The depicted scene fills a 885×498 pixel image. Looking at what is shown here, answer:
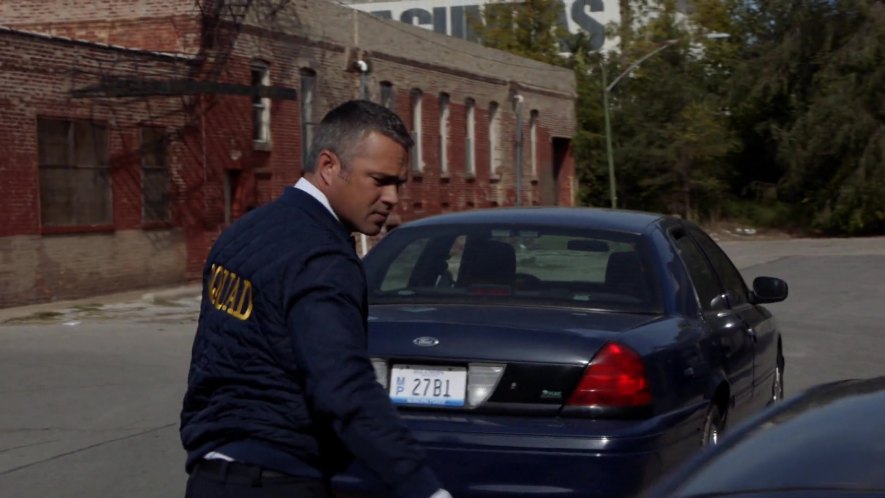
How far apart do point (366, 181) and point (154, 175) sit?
942 inches

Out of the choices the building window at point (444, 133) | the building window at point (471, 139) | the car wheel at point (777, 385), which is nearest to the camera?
the car wheel at point (777, 385)

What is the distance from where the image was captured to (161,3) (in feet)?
92.6

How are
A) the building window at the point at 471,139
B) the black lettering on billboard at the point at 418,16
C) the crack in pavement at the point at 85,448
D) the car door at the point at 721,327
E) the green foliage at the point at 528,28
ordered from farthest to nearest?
the black lettering on billboard at the point at 418,16 → the green foliage at the point at 528,28 → the building window at the point at 471,139 → the crack in pavement at the point at 85,448 → the car door at the point at 721,327

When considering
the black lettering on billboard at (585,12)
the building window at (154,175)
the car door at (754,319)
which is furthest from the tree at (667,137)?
the car door at (754,319)

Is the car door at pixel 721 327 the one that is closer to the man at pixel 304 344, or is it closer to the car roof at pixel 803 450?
the car roof at pixel 803 450

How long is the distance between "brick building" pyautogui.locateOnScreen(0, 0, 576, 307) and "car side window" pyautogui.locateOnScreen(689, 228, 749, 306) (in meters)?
16.5

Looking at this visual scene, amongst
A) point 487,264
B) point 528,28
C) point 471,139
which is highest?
point 528,28

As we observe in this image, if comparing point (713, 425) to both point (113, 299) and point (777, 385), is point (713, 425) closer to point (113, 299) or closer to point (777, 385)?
point (777, 385)

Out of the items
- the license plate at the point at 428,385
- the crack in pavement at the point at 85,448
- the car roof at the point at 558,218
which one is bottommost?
the crack in pavement at the point at 85,448

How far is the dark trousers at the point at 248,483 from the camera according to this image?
11.2 feet

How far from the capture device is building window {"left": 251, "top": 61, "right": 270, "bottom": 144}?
30.9 m

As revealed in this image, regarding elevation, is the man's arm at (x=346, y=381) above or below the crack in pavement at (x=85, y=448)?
above

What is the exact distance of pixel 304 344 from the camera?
3229 millimetres

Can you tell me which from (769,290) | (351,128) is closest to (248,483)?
(351,128)
